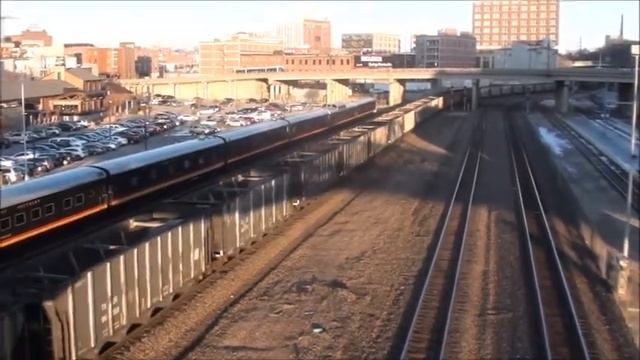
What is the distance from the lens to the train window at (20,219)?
15.2m

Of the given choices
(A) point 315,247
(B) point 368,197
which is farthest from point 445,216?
(A) point 315,247

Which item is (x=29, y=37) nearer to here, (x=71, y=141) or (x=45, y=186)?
(x=71, y=141)

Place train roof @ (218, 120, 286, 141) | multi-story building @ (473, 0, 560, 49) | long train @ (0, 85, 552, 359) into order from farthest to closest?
multi-story building @ (473, 0, 560, 49) < train roof @ (218, 120, 286, 141) < long train @ (0, 85, 552, 359)

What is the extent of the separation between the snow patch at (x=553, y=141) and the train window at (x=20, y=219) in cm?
3010

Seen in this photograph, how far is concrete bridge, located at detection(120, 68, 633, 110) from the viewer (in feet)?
261

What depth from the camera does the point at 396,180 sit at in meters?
29.8

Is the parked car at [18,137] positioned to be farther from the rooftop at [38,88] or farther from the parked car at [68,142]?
the parked car at [68,142]

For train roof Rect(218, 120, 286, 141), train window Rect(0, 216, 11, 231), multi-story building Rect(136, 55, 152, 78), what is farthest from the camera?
multi-story building Rect(136, 55, 152, 78)

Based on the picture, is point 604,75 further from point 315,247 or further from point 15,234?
point 15,234

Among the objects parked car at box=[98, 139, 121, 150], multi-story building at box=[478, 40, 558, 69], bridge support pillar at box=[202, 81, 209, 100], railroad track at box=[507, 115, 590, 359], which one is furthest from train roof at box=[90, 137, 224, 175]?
bridge support pillar at box=[202, 81, 209, 100]

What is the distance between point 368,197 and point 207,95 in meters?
83.5

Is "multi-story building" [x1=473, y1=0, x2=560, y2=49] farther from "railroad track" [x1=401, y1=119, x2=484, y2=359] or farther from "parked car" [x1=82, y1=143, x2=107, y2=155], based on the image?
"parked car" [x1=82, y1=143, x2=107, y2=155]

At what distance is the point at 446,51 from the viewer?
114 meters

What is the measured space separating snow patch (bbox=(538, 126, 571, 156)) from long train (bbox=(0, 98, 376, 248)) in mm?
18103
